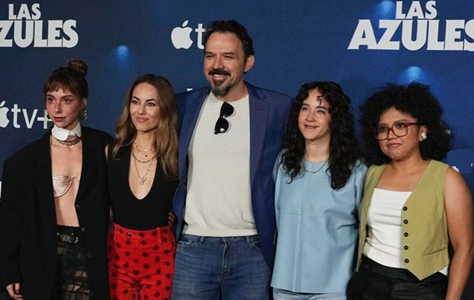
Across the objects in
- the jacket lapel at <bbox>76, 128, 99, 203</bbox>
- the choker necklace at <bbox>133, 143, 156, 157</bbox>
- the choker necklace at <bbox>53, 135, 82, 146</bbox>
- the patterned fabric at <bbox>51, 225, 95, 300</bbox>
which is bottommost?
the patterned fabric at <bbox>51, 225, 95, 300</bbox>

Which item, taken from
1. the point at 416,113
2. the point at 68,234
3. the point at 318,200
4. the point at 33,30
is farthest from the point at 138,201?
the point at 33,30

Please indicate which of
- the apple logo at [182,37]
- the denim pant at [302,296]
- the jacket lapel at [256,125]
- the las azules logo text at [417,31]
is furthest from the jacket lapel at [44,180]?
the las azules logo text at [417,31]

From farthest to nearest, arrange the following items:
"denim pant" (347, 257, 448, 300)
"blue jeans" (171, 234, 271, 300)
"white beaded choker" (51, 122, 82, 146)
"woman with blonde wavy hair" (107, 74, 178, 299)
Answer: "white beaded choker" (51, 122, 82, 146) < "woman with blonde wavy hair" (107, 74, 178, 299) < "blue jeans" (171, 234, 271, 300) < "denim pant" (347, 257, 448, 300)

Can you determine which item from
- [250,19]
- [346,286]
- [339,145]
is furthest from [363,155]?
[250,19]

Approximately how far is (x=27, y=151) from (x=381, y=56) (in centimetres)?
181

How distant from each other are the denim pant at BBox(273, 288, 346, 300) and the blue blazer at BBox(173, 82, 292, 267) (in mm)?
145

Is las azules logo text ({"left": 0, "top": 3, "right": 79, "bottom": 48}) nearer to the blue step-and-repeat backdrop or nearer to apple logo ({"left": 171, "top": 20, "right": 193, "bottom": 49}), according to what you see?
the blue step-and-repeat backdrop

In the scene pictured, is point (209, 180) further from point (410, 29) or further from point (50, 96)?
point (410, 29)

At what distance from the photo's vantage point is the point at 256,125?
266 centimetres

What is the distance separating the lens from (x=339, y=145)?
2.56 m

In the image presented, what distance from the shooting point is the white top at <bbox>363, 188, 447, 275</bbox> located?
238 cm

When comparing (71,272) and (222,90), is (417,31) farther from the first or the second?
(71,272)

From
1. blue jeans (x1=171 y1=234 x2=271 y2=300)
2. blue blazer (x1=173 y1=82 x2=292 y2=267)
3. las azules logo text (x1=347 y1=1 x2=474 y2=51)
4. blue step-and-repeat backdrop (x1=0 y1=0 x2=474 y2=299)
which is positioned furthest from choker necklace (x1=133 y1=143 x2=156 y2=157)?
las azules logo text (x1=347 y1=1 x2=474 y2=51)

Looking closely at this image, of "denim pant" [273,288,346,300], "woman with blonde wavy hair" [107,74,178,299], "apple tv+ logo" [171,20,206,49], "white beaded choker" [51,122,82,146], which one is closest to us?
"denim pant" [273,288,346,300]
